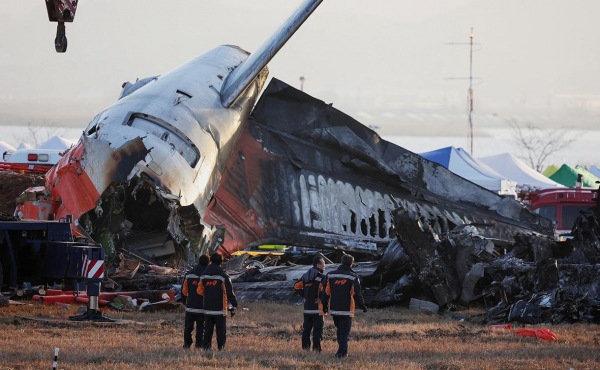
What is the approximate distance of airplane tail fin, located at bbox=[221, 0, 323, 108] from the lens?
85.0ft

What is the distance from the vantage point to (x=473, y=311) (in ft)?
61.4

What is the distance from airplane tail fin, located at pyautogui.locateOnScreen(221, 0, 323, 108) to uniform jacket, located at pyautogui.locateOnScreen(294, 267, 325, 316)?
14105mm

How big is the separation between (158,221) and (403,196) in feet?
35.2

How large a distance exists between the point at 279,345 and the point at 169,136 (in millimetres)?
10879

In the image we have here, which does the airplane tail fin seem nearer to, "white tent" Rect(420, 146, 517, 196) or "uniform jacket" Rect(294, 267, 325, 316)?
"uniform jacket" Rect(294, 267, 325, 316)

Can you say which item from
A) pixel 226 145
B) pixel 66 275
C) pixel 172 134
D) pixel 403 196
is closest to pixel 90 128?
pixel 172 134

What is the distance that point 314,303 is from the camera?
41.1 ft

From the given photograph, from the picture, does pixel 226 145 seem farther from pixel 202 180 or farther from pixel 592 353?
pixel 592 353

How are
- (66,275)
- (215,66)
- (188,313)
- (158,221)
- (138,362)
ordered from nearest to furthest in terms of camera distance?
(138,362) → (188,313) → (66,275) → (158,221) → (215,66)

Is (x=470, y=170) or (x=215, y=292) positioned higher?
(x=470, y=170)

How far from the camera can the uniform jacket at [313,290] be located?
1255 centimetres

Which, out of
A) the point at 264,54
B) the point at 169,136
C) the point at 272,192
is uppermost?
the point at 264,54

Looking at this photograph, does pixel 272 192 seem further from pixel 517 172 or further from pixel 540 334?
pixel 517 172

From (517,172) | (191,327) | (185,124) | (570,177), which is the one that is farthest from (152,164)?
(570,177)
